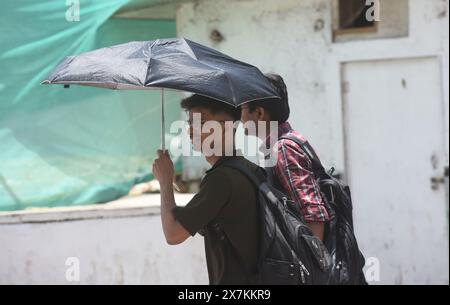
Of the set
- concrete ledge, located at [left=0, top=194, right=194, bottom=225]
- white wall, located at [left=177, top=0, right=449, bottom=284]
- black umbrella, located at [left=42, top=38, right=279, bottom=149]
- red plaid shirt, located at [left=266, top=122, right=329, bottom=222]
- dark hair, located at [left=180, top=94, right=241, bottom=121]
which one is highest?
white wall, located at [left=177, top=0, right=449, bottom=284]

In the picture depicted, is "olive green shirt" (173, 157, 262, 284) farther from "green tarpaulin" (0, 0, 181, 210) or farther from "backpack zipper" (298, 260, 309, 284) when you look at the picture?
"green tarpaulin" (0, 0, 181, 210)

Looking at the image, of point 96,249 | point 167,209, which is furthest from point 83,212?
point 167,209

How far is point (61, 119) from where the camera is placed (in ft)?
21.0

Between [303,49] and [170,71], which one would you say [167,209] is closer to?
[170,71]

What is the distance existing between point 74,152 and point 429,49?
3074 millimetres

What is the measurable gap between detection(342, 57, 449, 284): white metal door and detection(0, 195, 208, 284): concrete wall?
1.59 m

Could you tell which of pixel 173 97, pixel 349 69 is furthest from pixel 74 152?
pixel 349 69

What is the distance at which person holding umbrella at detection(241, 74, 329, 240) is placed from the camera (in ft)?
11.2

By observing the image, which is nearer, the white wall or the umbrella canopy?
the umbrella canopy

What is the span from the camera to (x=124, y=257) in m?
6.27

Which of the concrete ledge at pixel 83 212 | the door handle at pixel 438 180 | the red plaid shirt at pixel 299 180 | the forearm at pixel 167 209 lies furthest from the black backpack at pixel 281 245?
the door handle at pixel 438 180

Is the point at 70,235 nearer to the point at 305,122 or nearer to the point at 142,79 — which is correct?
the point at 305,122

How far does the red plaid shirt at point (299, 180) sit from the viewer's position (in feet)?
11.2
